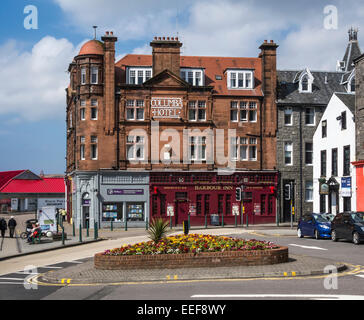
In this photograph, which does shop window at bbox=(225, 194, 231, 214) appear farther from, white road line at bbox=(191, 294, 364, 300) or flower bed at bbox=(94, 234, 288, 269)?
white road line at bbox=(191, 294, 364, 300)

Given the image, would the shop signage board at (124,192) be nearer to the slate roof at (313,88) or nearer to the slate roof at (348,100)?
the slate roof at (313,88)

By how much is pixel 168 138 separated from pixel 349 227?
25371 mm

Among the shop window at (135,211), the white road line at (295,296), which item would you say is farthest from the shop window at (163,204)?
the white road line at (295,296)

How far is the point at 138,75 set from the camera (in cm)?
5128

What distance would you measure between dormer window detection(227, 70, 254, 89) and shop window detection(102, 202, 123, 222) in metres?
14.6

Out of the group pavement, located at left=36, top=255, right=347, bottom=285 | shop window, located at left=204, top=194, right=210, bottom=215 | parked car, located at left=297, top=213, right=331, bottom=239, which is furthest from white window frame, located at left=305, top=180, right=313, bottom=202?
pavement, located at left=36, top=255, right=347, bottom=285

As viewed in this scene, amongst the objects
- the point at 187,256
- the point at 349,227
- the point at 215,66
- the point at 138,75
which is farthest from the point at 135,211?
the point at 187,256

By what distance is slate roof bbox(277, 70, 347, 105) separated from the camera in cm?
5306

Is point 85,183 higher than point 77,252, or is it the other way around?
point 85,183

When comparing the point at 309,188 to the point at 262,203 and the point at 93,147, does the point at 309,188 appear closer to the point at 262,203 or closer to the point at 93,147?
the point at 262,203

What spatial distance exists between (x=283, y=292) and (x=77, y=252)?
16.3 metres

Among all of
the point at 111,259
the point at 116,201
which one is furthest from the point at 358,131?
the point at 111,259
